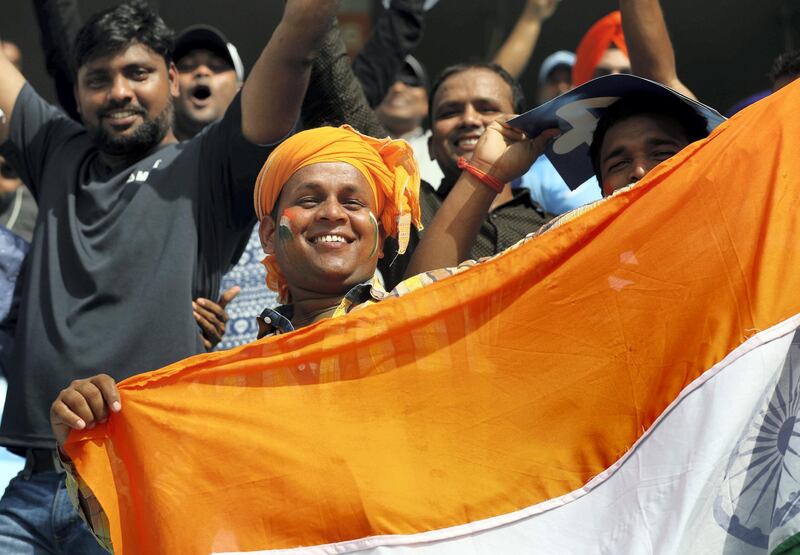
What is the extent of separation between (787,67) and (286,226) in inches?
57.3

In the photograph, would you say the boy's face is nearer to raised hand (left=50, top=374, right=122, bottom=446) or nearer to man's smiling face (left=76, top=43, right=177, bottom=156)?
raised hand (left=50, top=374, right=122, bottom=446)

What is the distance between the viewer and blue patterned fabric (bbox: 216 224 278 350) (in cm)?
428

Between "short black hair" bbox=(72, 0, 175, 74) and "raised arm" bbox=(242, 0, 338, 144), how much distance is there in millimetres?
562

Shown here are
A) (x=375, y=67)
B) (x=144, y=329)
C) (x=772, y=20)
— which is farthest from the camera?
(x=772, y=20)

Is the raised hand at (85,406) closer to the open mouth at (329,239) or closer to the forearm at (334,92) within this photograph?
the open mouth at (329,239)

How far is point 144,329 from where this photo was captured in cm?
349

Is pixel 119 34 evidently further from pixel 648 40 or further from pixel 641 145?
pixel 641 145

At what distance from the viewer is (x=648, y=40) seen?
12.0ft

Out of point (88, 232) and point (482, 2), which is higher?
point (482, 2)

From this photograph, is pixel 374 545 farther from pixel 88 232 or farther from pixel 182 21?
pixel 182 21

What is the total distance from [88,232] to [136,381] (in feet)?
2.79

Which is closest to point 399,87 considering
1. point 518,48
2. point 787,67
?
point 518,48

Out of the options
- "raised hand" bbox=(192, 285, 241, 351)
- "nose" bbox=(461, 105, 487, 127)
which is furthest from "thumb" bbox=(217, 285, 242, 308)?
"nose" bbox=(461, 105, 487, 127)

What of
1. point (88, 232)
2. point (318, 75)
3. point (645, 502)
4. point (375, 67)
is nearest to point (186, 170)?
point (88, 232)
